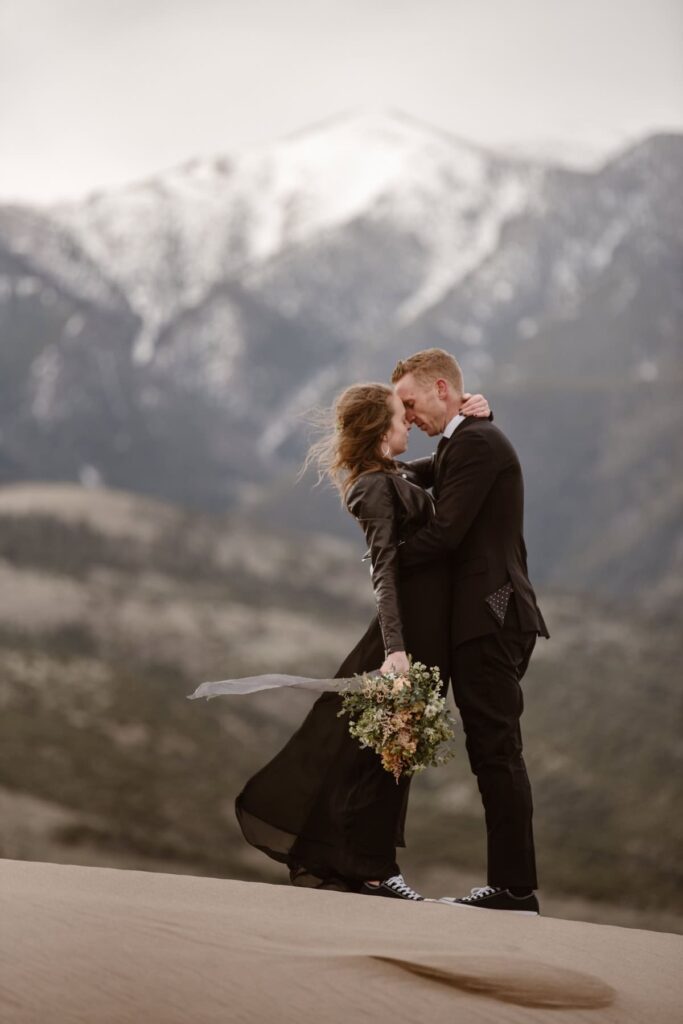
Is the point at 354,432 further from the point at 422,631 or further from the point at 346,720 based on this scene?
the point at 346,720

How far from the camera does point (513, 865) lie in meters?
3.79

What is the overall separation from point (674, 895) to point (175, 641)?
453 inches

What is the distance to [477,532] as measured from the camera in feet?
12.7

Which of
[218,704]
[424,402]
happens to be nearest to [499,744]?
[424,402]

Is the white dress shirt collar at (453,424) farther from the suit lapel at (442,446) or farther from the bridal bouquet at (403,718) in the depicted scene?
the bridal bouquet at (403,718)

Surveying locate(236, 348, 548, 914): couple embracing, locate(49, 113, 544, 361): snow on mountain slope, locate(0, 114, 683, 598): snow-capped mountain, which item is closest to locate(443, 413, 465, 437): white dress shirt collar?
locate(236, 348, 548, 914): couple embracing

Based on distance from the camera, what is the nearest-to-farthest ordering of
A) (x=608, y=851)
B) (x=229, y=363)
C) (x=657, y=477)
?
(x=608, y=851) < (x=657, y=477) < (x=229, y=363)

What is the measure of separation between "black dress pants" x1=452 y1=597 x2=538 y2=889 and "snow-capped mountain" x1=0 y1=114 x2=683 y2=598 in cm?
2455

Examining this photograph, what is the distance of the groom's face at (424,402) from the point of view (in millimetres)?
3977

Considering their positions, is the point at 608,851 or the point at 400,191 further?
the point at 400,191

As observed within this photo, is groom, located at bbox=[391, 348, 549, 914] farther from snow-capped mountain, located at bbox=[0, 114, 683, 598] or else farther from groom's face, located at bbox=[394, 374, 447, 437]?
snow-capped mountain, located at bbox=[0, 114, 683, 598]

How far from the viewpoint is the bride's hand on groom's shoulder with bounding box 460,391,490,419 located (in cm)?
398

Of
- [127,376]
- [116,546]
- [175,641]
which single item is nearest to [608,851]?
[175,641]

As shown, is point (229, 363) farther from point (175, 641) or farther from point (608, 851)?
point (608, 851)
